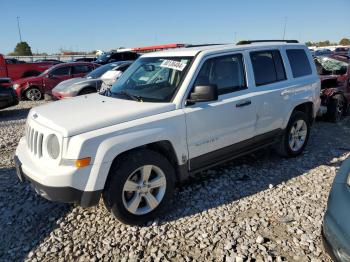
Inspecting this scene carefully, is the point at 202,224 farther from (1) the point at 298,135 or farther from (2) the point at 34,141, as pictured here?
(1) the point at 298,135

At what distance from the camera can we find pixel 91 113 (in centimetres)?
355

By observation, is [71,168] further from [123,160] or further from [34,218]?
[34,218]

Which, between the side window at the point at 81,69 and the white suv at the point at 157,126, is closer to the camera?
the white suv at the point at 157,126

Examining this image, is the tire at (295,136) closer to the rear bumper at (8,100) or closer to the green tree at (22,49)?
the rear bumper at (8,100)

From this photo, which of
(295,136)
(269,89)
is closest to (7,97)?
(269,89)

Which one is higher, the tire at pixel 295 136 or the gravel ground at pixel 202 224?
the tire at pixel 295 136

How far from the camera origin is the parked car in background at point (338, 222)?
7.82 feet

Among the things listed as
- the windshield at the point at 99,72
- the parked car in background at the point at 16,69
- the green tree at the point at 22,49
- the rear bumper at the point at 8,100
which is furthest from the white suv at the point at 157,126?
the green tree at the point at 22,49

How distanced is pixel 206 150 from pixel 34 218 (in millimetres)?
2202

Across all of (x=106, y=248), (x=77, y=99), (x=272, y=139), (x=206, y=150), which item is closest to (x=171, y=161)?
(x=206, y=150)

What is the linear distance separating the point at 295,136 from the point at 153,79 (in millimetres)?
2810

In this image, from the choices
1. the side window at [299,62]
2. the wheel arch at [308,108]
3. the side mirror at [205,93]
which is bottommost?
A: the wheel arch at [308,108]

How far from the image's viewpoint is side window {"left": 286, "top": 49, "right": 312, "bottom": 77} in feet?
17.3

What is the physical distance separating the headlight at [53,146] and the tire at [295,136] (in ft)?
11.8
